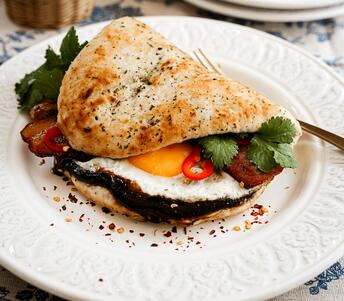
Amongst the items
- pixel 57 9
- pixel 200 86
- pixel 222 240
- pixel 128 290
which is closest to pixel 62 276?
pixel 128 290

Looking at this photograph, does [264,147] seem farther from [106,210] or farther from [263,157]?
[106,210]

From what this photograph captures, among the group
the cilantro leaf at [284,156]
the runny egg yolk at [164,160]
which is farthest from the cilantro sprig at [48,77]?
the cilantro leaf at [284,156]

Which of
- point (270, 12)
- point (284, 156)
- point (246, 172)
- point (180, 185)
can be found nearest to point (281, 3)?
point (270, 12)

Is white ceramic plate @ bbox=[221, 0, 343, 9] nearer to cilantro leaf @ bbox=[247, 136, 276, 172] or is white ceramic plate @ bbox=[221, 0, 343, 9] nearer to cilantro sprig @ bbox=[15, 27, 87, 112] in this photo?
cilantro sprig @ bbox=[15, 27, 87, 112]

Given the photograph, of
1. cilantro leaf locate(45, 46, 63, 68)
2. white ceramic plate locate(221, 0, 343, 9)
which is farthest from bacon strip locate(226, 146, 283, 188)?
white ceramic plate locate(221, 0, 343, 9)

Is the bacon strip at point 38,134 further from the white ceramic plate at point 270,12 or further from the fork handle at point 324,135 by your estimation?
the white ceramic plate at point 270,12
